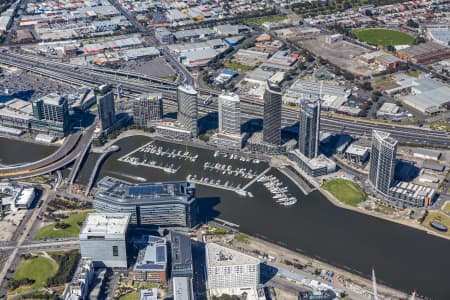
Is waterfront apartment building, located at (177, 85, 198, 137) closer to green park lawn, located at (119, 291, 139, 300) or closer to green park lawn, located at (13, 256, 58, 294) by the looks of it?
green park lawn, located at (13, 256, 58, 294)

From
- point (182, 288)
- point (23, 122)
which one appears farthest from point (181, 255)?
point (23, 122)

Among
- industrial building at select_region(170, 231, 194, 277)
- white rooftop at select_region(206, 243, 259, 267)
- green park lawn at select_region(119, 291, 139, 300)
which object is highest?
white rooftop at select_region(206, 243, 259, 267)

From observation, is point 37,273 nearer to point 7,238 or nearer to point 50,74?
point 7,238

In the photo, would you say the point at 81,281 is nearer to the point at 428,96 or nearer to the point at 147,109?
the point at 147,109

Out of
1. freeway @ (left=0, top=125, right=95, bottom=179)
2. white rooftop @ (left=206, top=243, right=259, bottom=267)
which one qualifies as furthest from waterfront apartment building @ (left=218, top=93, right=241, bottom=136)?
white rooftop @ (left=206, top=243, right=259, bottom=267)

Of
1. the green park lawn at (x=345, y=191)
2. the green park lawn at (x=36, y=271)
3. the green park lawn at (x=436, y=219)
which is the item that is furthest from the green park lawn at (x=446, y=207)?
the green park lawn at (x=36, y=271)

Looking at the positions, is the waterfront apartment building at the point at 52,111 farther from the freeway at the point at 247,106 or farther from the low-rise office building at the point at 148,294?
the low-rise office building at the point at 148,294
